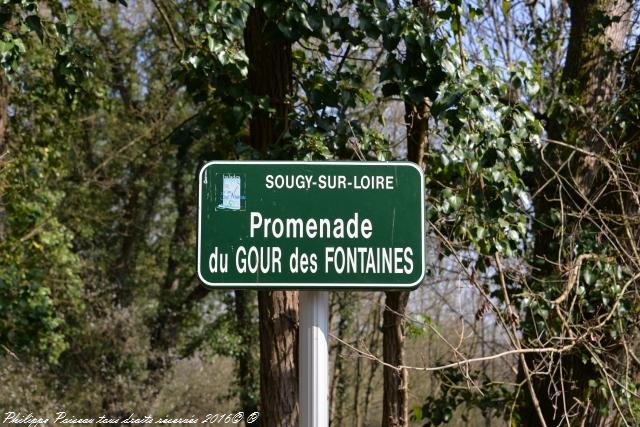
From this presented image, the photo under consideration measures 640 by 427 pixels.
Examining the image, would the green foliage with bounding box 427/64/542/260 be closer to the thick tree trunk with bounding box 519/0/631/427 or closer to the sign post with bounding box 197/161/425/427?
the thick tree trunk with bounding box 519/0/631/427

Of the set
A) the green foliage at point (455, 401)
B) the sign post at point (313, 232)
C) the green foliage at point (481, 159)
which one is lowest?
the green foliage at point (455, 401)

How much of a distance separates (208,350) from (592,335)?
39.9 feet

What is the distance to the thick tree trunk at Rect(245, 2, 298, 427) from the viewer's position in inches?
220

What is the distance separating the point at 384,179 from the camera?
9.16 feet

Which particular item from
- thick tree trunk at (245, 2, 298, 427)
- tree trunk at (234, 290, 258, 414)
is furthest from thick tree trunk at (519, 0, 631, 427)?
tree trunk at (234, 290, 258, 414)

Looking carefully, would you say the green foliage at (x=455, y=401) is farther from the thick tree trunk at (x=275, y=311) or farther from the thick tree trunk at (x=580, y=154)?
the thick tree trunk at (x=275, y=311)

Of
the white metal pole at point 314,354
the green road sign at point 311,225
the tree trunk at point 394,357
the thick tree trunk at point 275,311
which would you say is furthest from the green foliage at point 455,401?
the green road sign at point 311,225

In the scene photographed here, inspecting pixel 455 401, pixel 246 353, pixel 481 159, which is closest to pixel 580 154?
pixel 455 401

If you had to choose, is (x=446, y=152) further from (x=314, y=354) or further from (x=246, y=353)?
(x=246, y=353)

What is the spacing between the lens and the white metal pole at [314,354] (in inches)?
110

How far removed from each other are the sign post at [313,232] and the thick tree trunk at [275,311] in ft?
8.88

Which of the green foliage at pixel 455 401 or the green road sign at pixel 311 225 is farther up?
the green road sign at pixel 311 225

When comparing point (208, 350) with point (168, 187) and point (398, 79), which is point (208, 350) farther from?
point (398, 79)

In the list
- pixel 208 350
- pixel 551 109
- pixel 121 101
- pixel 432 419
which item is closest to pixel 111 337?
pixel 208 350
